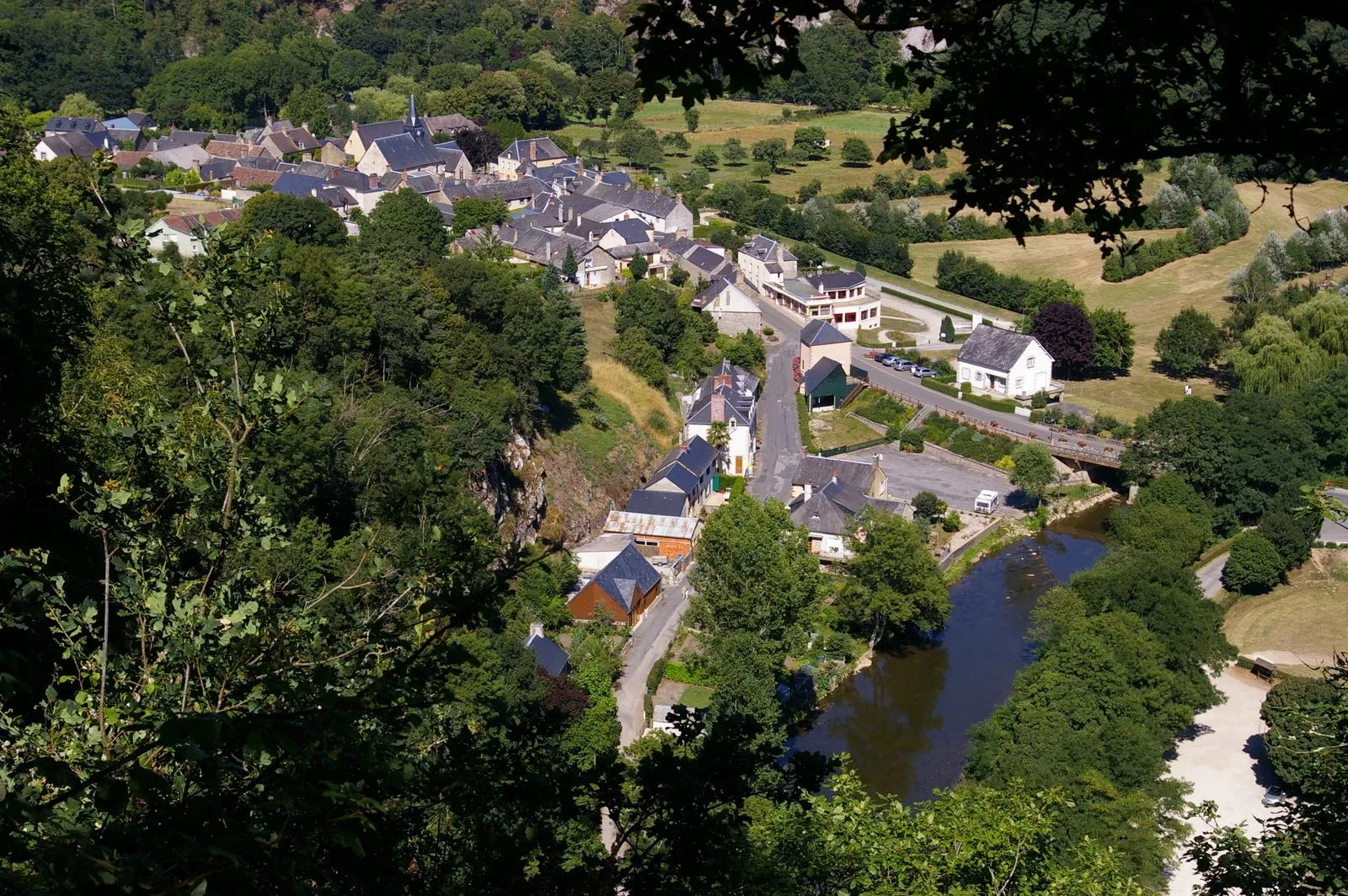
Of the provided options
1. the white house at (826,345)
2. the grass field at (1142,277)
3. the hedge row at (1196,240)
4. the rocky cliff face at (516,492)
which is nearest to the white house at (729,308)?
the white house at (826,345)

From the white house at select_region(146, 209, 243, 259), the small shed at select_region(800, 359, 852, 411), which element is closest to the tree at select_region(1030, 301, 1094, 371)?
the small shed at select_region(800, 359, 852, 411)

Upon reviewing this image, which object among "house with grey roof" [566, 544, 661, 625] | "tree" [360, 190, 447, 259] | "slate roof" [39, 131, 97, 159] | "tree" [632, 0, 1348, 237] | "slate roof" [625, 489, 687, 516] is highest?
"tree" [632, 0, 1348, 237]

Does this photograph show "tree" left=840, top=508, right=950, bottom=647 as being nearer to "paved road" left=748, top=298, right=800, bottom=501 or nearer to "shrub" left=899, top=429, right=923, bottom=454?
"paved road" left=748, top=298, right=800, bottom=501

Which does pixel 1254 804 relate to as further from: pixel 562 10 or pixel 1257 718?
pixel 562 10

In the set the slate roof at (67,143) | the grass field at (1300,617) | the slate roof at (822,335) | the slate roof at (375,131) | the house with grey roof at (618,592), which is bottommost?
the grass field at (1300,617)

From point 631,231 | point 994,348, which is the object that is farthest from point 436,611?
point 631,231

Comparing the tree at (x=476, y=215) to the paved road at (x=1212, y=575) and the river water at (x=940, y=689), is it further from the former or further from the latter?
the paved road at (x=1212, y=575)

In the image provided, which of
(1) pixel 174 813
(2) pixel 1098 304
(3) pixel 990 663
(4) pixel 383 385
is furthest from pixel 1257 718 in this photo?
(2) pixel 1098 304
